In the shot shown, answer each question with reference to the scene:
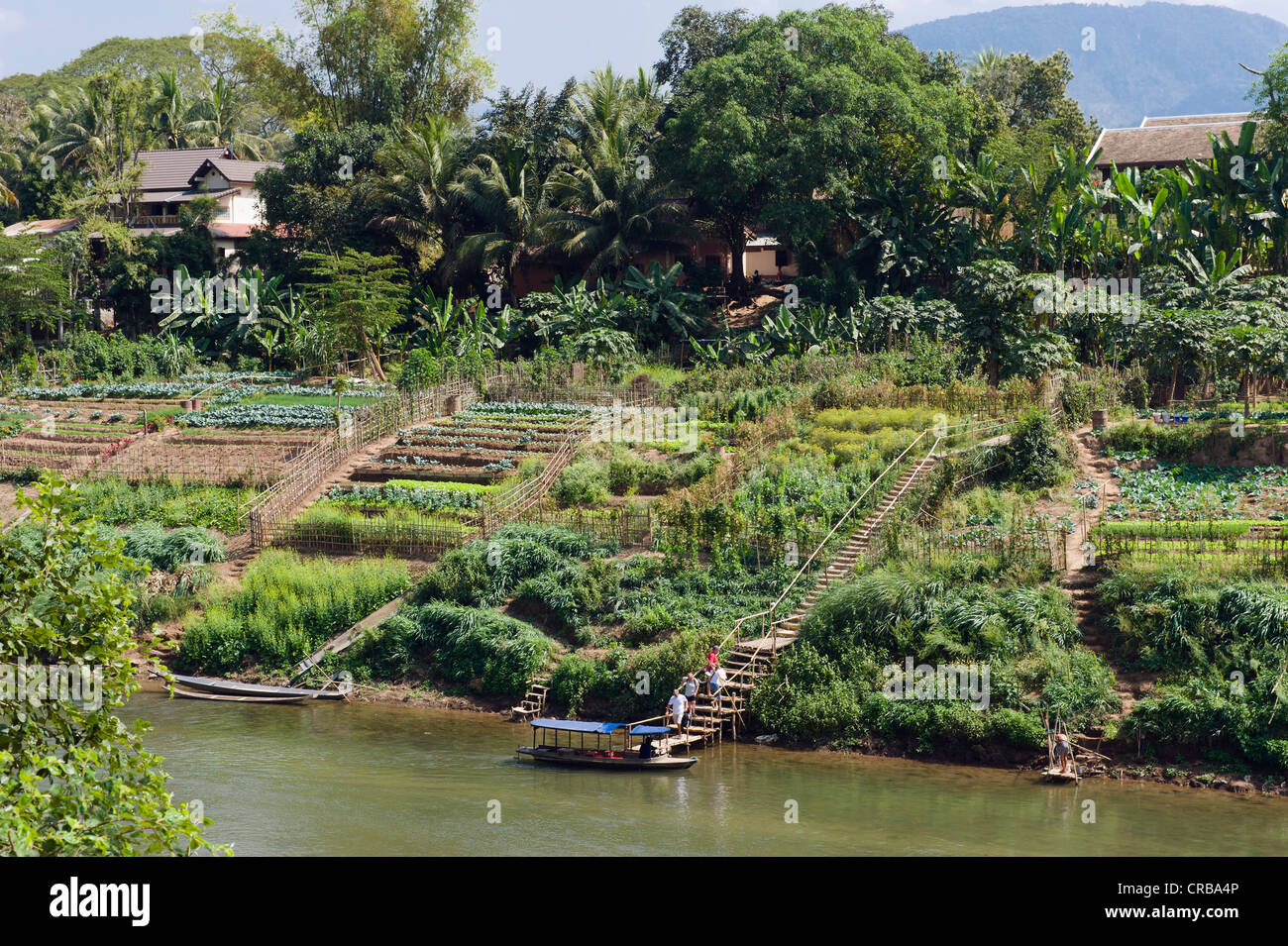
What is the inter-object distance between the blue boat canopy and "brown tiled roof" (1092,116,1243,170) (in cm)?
3550

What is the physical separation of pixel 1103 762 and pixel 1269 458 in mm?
11163

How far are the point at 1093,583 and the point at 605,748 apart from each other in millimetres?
9148

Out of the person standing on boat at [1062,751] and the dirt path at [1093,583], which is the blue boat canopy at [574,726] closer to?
the person standing on boat at [1062,751]

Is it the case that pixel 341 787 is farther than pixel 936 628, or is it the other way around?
pixel 936 628

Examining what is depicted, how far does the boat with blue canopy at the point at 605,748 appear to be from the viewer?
22094mm

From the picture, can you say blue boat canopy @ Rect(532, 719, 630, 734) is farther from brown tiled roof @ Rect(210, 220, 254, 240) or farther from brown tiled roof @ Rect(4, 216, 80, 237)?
brown tiled roof @ Rect(4, 216, 80, 237)

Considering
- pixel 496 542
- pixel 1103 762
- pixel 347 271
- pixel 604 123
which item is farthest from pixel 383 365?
pixel 1103 762

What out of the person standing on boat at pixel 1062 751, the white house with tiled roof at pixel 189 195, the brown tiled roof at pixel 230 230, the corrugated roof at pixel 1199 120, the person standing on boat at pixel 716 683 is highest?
the corrugated roof at pixel 1199 120

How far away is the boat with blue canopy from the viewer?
22.1 metres

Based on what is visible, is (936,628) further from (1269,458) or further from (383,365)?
(383,365)

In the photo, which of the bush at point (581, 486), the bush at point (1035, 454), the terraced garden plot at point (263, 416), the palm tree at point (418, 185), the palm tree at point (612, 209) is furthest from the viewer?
the palm tree at point (418, 185)

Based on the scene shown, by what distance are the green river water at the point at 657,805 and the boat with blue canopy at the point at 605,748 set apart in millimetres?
214

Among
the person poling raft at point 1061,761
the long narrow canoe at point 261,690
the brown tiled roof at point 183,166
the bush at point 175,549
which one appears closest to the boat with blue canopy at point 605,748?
the long narrow canoe at point 261,690

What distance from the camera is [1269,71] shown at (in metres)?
40.9
